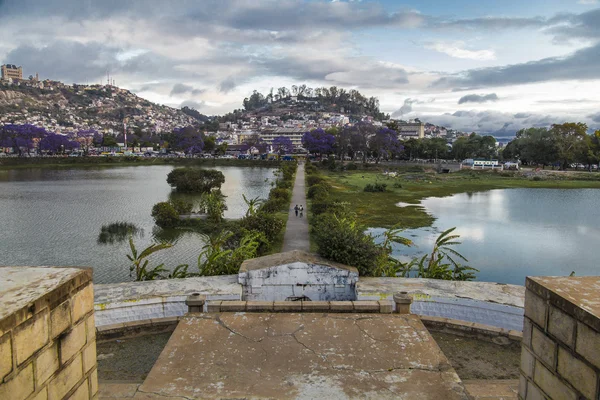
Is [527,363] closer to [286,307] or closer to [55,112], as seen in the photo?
[286,307]

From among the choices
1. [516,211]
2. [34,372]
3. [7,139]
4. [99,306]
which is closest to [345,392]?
[34,372]

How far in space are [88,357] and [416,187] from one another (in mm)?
41737

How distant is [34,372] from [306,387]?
7.46ft

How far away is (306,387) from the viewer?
156 inches

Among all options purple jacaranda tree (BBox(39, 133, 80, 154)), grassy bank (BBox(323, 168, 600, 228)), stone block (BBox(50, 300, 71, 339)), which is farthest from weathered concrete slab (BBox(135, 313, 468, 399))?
purple jacaranda tree (BBox(39, 133, 80, 154))

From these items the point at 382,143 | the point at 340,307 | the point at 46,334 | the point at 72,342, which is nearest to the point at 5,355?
the point at 46,334

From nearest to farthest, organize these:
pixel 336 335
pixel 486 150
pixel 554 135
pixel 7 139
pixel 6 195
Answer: pixel 336 335, pixel 6 195, pixel 554 135, pixel 7 139, pixel 486 150

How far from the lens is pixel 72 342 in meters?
2.85

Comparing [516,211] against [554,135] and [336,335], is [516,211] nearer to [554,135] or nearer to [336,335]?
[336,335]

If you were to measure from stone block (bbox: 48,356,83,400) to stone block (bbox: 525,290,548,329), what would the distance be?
3172mm

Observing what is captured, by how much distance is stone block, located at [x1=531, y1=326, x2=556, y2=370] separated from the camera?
2.95 meters

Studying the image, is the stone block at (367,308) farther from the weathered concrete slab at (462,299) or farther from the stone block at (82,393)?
the stone block at (82,393)

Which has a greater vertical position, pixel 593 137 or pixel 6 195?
pixel 593 137

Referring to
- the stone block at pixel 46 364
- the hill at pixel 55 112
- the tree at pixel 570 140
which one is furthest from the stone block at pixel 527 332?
the hill at pixel 55 112
